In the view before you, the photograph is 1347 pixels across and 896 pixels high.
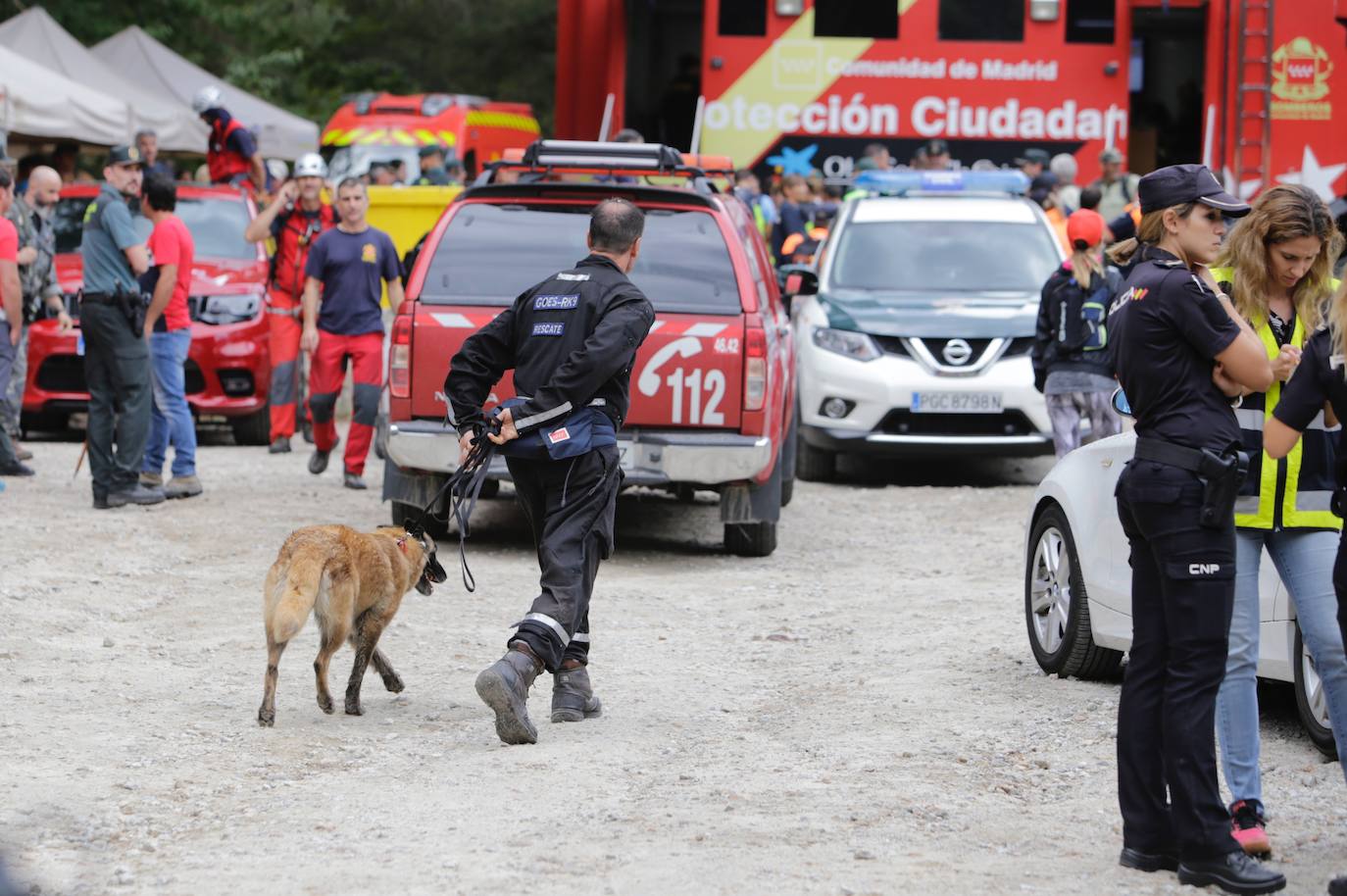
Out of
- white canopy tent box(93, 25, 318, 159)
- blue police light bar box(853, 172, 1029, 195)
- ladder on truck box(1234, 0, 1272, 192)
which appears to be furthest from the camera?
white canopy tent box(93, 25, 318, 159)

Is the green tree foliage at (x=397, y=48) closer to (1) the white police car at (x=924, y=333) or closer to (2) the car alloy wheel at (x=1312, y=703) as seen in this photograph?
(1) the white police car at (x=924, y=333)

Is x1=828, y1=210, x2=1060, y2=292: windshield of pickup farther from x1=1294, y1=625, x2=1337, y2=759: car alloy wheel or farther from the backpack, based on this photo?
x1=1294, y1=625, x2=1337, y2=759: car alloy wheel

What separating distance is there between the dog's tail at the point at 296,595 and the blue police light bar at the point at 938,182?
1000 centimetres

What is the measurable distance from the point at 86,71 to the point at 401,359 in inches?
577

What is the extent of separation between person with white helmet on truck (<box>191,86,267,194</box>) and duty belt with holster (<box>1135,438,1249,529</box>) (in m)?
12.9

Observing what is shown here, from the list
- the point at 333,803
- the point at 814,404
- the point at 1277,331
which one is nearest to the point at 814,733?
the point at 333,803

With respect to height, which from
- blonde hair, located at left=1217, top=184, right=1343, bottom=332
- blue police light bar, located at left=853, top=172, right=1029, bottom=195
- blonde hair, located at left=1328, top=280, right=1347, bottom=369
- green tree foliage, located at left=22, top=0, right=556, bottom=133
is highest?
green tree foliage, located at left=22, top=0, right=556, bottom=133

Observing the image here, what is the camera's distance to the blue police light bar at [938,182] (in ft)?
52.5

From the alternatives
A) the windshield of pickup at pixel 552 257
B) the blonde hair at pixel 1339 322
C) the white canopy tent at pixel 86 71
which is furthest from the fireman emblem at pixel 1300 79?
the blonde hair at pixel 1339 322

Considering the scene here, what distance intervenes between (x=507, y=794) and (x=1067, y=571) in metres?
2.73

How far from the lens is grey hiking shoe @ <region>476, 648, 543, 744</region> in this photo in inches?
253

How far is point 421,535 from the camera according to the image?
735cm

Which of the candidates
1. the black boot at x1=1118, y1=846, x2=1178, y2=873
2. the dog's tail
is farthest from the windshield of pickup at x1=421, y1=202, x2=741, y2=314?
the black boot at x1=1118, y1=846, x2=1178, y2=873

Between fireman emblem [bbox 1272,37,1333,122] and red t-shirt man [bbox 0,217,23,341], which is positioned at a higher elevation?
fireman emblem [bbox 1272,37,1333,122]
